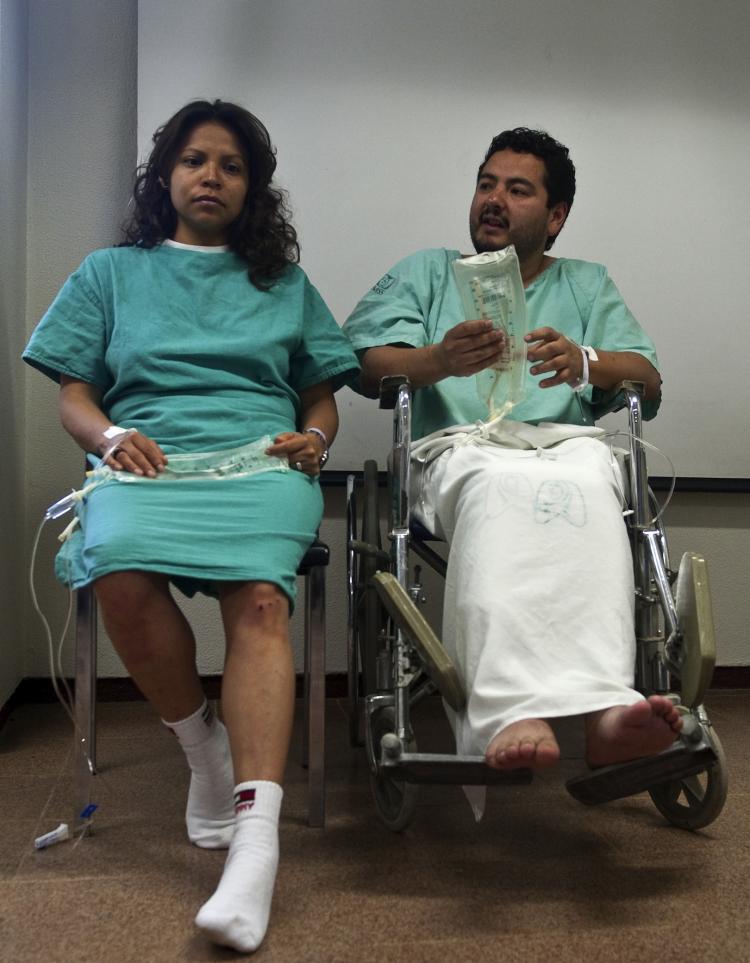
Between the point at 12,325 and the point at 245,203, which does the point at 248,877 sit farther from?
the point at 12,325

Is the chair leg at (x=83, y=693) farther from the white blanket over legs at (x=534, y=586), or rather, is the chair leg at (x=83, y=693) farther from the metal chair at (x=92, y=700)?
the white blanket over legs at (x=534, y=586)

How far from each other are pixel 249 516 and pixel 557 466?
47 cm

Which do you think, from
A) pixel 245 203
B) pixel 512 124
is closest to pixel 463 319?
pixel 245 203

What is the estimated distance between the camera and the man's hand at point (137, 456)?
1.41 metres

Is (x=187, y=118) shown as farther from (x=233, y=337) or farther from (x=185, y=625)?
(x=185, y=625)

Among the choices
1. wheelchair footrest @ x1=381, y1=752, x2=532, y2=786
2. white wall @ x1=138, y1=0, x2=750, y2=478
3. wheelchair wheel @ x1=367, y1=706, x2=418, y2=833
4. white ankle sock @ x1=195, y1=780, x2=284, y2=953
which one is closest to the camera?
white ankle sock @ x1=195, y1=780, x2=284, y2=953

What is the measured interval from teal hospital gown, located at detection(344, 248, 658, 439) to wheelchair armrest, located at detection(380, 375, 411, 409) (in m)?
0.16

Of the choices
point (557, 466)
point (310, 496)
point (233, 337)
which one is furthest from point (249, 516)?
point (557, 466)

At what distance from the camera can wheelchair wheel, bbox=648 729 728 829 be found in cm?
133

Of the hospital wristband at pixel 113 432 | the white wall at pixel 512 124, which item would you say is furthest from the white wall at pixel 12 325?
the hospital wristband at pixel 113 432

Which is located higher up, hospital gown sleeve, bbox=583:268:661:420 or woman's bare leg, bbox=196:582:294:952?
hospital gown sleeve, bbox=583:268:661:420

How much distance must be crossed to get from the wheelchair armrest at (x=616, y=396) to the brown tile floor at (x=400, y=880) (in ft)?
2.29

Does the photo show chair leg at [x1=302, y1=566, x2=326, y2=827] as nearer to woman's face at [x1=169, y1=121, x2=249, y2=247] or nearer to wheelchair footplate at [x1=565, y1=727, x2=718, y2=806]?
wheelchair footplate at [x1=565, y1=727, x2=718, y2=806]

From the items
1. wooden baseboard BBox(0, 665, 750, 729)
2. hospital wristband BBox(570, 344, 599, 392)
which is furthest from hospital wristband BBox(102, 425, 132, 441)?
wooden baseboard BBox(0, 665, 750, 729)
